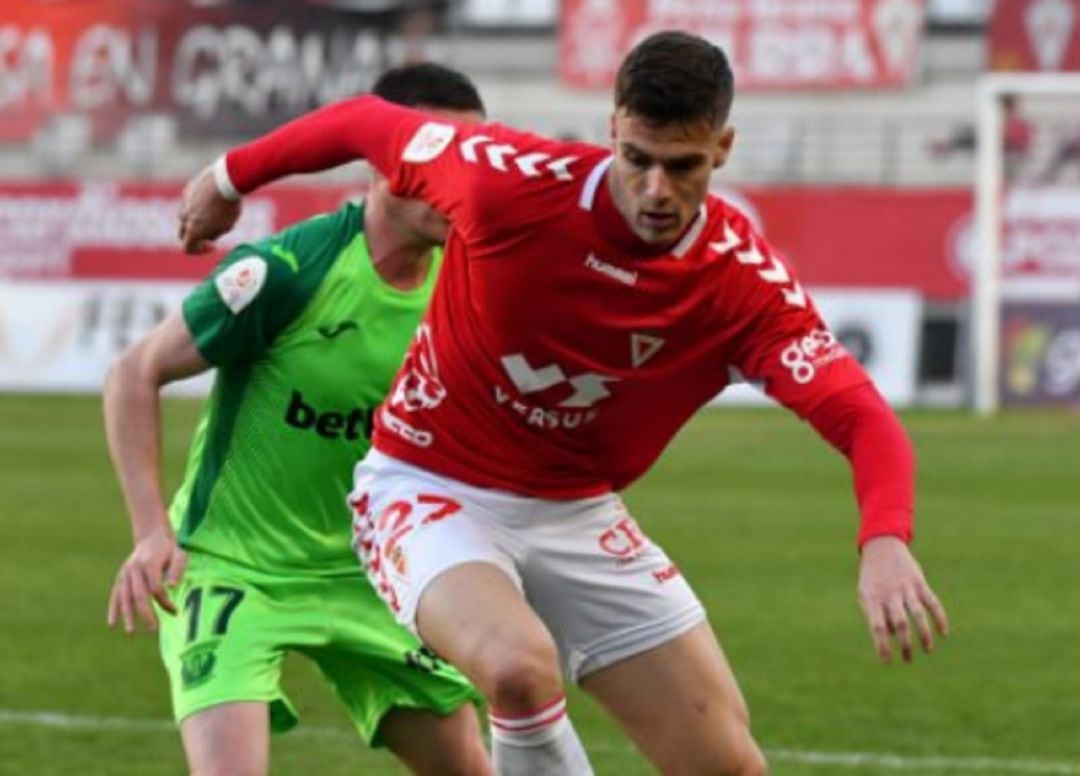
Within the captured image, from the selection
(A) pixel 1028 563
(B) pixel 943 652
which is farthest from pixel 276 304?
(A) pixel 1028 563

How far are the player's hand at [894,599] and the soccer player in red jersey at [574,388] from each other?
0.18 ft

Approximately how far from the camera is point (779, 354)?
628 centimetres

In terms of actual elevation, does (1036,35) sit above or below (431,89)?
below

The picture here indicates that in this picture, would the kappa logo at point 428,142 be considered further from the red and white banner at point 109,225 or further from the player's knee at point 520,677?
the red and white banner at point 109,225

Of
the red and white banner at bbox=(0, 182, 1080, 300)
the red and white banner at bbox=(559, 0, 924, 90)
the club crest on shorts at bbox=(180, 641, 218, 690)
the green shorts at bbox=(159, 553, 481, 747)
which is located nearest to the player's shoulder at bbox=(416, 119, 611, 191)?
the green shorts at bbox=(159, 553, 481, 747)

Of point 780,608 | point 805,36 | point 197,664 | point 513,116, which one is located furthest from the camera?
point 513,116

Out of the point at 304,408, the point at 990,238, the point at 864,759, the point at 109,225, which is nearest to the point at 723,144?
the point at 304,408

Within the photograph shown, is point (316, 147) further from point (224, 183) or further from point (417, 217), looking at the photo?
point (417, 217)

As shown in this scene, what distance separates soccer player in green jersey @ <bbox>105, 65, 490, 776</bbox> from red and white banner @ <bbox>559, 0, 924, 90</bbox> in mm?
34308

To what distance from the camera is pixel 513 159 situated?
636 centimetres

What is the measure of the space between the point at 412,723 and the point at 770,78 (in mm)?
35029

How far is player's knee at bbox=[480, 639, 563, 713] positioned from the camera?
5910 mm

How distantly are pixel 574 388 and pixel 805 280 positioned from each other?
2496cm

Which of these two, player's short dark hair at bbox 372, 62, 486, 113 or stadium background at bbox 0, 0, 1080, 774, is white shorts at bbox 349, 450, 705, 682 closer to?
player's short dark hair at bbox 372, 62, 486, 113
